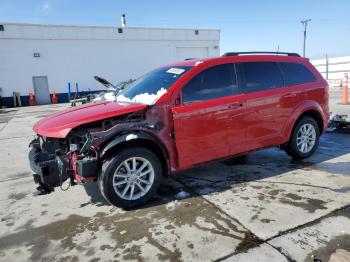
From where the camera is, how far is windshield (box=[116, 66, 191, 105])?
13.2ft

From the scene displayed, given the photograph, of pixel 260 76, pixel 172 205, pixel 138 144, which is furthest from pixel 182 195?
pixel 260 76

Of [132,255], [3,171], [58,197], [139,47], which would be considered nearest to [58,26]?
[139,47]

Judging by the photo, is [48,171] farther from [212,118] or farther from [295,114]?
[295,114]

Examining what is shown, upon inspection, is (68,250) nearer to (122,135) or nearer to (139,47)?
(122,135)

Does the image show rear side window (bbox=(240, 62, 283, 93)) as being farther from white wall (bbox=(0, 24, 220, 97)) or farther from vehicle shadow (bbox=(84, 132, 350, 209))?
white wall (bbox=(0, 24, 220, 97))

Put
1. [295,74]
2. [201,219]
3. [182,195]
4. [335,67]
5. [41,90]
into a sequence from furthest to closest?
[335,67] → [41,90] → [295,74] → [182,195] → [201,219]

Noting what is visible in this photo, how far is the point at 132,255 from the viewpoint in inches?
112

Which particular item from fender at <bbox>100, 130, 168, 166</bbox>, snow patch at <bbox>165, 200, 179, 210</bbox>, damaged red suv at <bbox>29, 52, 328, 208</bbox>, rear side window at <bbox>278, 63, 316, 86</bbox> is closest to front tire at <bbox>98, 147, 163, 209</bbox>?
damaged red suv at <bbox>29, 52, 328, 208</bbox>

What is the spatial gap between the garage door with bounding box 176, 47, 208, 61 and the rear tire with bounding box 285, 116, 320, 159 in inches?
994

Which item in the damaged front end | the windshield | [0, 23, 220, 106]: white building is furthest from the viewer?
[0, 23, 220, 106]: white building

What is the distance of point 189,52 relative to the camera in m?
30.2

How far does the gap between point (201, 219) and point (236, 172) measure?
1670 mm

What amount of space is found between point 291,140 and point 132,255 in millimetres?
3499

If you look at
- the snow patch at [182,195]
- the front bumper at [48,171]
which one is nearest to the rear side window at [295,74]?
the snow patch at [182,195]
